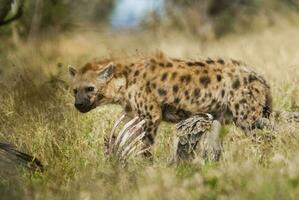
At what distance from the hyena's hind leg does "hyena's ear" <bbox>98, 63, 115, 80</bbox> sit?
1206 mm

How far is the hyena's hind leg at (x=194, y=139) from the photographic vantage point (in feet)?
26.5

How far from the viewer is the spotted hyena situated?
29.1 ft

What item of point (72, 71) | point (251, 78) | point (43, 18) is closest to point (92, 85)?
point (72, 71)

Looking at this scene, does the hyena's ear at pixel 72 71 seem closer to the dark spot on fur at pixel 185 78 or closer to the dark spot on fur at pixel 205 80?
the dark spot on fur at pixel 185 78

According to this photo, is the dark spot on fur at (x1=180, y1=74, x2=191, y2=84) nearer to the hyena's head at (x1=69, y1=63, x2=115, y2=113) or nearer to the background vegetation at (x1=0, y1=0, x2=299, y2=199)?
the background vegetation at (x1=0, y1=0, x2=299, y2=199)

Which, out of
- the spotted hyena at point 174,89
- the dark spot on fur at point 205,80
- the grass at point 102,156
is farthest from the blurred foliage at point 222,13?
the dark spot on fur at point 205,80

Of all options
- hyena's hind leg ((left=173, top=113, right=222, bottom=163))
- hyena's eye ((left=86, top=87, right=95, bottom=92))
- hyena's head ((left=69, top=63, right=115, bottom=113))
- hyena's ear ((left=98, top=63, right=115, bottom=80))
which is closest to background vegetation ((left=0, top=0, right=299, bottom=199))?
hyena's hind leg ((left=173, top=113, right=222, bottom=163))

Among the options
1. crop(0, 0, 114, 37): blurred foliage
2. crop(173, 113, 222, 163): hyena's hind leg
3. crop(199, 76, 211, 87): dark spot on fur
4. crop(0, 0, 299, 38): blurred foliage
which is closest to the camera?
crop(173, 113, 222, 163): hyena's hind leg

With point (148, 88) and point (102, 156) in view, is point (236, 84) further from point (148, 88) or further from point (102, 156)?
point (102, 156)

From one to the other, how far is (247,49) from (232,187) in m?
8.93

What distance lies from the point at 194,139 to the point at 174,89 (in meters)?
0.93

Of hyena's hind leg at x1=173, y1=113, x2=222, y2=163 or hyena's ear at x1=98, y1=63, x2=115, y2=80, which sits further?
hyena's ear at x1=98, y1=63, x2=115, y2=80

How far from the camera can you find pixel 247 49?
619 inches

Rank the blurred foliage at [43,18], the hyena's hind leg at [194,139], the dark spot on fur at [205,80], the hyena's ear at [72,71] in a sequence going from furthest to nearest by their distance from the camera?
the blurred foliage at [43,18], the hyena's ear at [72,71], the dark spot on fur at [205,80], the hyena's hind leg at [194,139]
